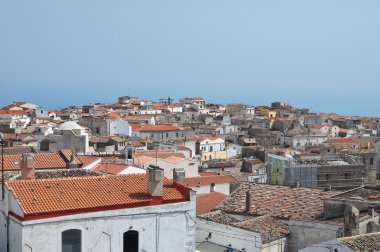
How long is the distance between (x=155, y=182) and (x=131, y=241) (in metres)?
1.96

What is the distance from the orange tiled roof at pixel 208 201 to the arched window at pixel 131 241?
13414 millimetres

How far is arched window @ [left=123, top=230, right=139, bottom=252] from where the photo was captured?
2066cm

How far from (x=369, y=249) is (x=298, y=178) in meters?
23.3

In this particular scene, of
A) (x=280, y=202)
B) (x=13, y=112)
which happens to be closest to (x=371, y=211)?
(x=280, y=202)

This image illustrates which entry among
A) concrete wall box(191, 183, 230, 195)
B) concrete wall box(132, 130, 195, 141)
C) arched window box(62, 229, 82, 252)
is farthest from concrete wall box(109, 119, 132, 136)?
arched window box(62, 229, 82, 252)

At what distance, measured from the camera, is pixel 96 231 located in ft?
65.8

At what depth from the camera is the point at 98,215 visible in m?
20.0

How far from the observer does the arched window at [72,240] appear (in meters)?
19.6

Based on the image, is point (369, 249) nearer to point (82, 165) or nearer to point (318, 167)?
point (82, 165)

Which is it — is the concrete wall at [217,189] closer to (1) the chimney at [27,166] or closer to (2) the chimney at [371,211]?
(2) the chimney at [371,211]

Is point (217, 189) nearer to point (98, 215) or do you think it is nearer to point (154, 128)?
point (98, 215)

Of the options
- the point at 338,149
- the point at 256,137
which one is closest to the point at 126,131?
the point at 256,137

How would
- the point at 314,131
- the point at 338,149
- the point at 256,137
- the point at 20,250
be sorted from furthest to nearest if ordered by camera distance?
the point at 314,131
the point at 256,137
the point at 338,149
the point at 20,250

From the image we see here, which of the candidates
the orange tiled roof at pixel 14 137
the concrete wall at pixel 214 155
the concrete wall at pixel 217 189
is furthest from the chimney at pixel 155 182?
the concrete wall at pixel 214 155
